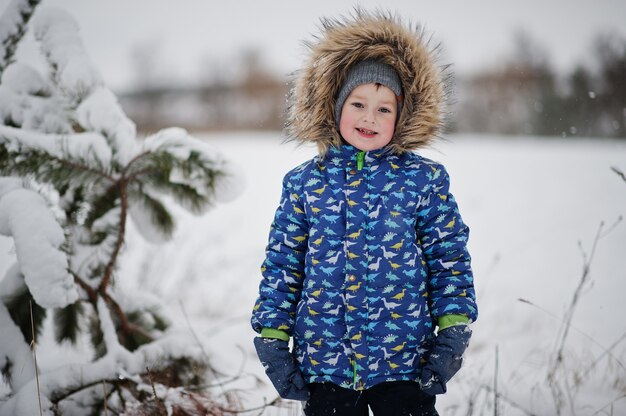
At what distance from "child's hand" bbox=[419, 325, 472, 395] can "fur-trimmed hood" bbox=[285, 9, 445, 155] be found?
71 cm

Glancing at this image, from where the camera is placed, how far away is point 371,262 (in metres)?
1.50

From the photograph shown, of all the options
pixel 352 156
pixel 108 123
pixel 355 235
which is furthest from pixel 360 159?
pixel 108 123

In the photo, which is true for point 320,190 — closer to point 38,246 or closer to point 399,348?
point 399,348

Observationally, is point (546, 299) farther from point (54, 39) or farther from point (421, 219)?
point (54, 39)

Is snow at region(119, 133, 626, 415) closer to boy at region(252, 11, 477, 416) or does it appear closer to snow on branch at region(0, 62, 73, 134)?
boy at region(252, 11, 477, 416)

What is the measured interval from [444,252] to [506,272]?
13.7ft

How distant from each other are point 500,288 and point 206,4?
158476mm

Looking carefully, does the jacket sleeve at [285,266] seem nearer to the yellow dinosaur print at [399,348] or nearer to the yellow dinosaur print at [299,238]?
the yellow dinosaur print at [299,238]

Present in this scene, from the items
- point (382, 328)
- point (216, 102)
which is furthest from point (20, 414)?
point (216, 102)

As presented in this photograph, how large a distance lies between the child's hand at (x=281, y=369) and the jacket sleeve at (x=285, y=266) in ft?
0.21

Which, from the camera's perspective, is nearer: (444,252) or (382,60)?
(444,252)

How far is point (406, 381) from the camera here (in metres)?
1.49

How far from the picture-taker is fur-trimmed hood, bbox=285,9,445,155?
169 cm

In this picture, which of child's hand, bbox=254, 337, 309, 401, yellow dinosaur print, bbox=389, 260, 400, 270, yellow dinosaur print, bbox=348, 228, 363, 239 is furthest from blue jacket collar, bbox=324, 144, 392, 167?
child's hand, bbox=254, 337, 309, 401
